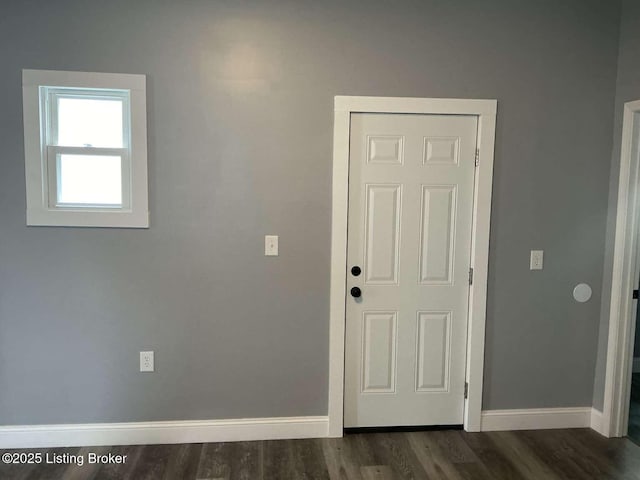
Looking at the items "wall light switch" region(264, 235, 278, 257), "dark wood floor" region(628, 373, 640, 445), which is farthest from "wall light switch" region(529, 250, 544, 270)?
"wall light switch" region(264, 235, 278, 257)

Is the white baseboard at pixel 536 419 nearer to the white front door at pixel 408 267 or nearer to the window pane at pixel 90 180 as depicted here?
the white front door at pixel 408 267

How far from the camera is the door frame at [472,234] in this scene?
261 centimetres

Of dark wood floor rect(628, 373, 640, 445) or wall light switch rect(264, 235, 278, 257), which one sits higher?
wall light switch rect(264, 235, 278, 257)

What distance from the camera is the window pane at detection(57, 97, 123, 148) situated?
257cm

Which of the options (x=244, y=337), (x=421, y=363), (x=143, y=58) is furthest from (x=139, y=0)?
(x=421, y=363)

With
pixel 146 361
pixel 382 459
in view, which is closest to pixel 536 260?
pixel 382 459

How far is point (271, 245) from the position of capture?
264 centimetres

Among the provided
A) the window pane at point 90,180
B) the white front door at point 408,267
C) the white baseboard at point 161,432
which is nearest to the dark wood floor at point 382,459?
the white baseboard at point 161,432

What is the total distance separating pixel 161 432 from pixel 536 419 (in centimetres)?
242

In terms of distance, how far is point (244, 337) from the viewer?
2.67 meters

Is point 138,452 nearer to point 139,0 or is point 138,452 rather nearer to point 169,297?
point 169,297

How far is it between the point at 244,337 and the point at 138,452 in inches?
35.2

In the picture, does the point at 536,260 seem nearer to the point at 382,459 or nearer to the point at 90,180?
the point at 382,459

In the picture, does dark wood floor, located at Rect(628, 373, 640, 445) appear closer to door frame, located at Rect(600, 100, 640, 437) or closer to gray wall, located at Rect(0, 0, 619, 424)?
door frame, located at Rect(600, 100, 640, 437)
